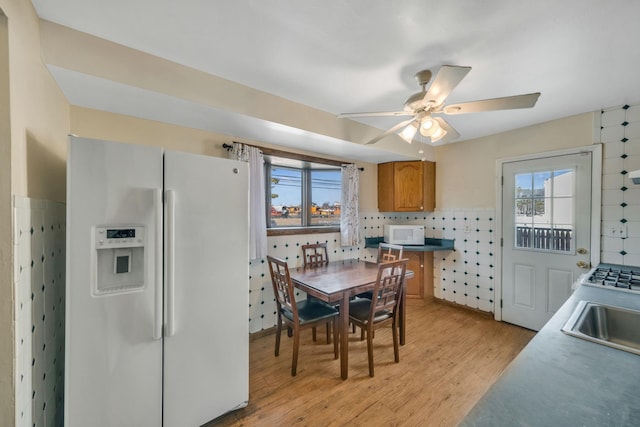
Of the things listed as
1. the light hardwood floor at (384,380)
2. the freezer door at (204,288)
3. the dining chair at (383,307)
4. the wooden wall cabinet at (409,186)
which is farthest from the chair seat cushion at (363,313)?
the wooden wall cabinet at (409,186)

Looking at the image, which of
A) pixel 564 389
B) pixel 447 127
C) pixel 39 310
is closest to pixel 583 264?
pixel 447 127

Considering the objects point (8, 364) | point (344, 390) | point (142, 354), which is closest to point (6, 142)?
point (8, 364)

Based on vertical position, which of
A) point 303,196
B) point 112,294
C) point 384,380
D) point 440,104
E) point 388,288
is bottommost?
point 384,380

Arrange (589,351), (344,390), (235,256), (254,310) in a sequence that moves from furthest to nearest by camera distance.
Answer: (254,310) → (344,390) → (235,256) → (589,351)

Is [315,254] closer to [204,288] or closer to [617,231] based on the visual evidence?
[204,288]

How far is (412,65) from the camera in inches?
66.0

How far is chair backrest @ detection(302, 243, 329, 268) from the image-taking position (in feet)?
9.68

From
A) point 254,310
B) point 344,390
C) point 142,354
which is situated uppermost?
point 142,354

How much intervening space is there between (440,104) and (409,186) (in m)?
2.02

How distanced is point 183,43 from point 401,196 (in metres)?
3.03

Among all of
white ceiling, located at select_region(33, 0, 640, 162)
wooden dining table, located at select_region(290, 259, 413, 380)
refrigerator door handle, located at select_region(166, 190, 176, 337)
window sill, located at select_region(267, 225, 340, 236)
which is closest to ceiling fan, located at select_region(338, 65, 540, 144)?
white ceiling, located at select_region(33, 0, 640, 162)

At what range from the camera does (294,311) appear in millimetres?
2014

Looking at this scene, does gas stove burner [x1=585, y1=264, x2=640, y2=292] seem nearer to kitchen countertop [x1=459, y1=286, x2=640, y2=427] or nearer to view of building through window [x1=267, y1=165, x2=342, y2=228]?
kitchen countertop [x1=459, y1=286, x2=640, y2=427]

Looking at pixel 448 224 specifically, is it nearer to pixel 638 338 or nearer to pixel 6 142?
pixel 638 338
